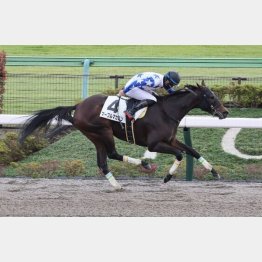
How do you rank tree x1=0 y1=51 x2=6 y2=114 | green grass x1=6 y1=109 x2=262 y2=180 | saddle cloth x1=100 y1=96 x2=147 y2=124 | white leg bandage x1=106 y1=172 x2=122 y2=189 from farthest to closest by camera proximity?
1. tree x1=0 y1=51 x2=6 y2=114
2. green grass x1=6 y1=109 x2=262 y2=180
3. saddle cloth x1=100 y1=96 x2=147 y2=124
4. white leg bandage x1=106 y1=172 x2=122 y2=189

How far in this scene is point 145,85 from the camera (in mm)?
11000

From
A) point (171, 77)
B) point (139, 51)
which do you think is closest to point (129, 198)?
point (171, 77)

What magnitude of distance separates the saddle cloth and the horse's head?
2.47ft

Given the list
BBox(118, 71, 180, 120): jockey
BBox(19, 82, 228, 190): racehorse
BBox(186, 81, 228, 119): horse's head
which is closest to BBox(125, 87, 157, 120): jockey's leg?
BBox(118, 71, 180, 120): jockey

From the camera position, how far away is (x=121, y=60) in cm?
1727

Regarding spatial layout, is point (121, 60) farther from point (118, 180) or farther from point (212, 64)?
point (118, 180)

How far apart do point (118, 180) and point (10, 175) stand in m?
1.57

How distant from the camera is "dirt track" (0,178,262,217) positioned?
9336mm

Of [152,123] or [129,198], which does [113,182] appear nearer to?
[129,198]

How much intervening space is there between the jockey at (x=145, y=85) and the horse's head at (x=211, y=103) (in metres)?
0.40

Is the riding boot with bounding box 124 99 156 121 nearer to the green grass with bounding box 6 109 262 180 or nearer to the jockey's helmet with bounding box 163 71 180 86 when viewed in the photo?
the jockey's helmet with bounding box 163 71 180 86

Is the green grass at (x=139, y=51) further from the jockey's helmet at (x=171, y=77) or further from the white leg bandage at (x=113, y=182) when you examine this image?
the white leg bandage at (x=113, y=182)

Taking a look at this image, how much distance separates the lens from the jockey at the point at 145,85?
10.9m

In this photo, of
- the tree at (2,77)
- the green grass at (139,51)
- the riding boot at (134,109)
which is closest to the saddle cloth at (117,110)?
the riding boot at (134,109)
